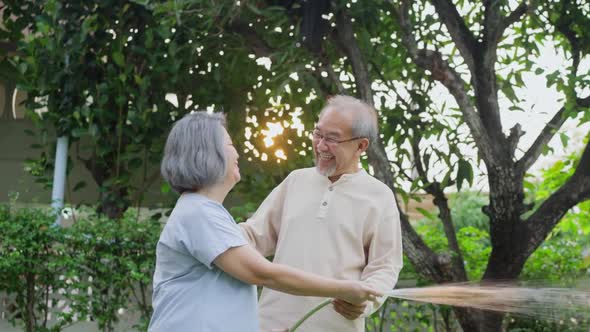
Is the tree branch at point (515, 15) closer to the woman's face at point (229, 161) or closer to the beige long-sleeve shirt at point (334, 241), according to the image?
the beige long-sleeve shirt at point (334, 241)

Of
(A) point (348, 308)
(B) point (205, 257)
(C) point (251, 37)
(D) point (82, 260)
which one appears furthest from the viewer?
(C) point (251, 37)

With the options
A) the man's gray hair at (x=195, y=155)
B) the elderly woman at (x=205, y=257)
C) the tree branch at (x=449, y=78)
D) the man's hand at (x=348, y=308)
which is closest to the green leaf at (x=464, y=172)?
the tree branch at (x=449, y=78)

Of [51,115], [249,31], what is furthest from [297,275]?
[51,115]

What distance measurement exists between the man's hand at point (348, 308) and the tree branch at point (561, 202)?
3.23 metres

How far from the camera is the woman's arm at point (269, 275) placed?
2703mm

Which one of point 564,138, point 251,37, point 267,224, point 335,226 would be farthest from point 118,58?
point 335,226

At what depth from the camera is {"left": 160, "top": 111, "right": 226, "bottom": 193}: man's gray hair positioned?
8.99ft

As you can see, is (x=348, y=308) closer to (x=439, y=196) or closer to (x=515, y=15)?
(x=515, y=15)

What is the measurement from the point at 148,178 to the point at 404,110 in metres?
1.93

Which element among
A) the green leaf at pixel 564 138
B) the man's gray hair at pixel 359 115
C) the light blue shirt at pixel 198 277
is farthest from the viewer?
the green leaf at pixel 564 138

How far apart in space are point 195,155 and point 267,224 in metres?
0.91

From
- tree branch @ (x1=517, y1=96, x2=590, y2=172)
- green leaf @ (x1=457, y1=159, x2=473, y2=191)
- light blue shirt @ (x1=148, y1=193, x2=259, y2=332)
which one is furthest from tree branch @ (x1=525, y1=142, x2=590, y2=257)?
light blue shirt @ (x1=148, y1=193, x2=259, y2=332)

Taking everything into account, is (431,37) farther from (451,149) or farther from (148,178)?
(148,178)

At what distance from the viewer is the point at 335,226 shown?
11.2 ft
